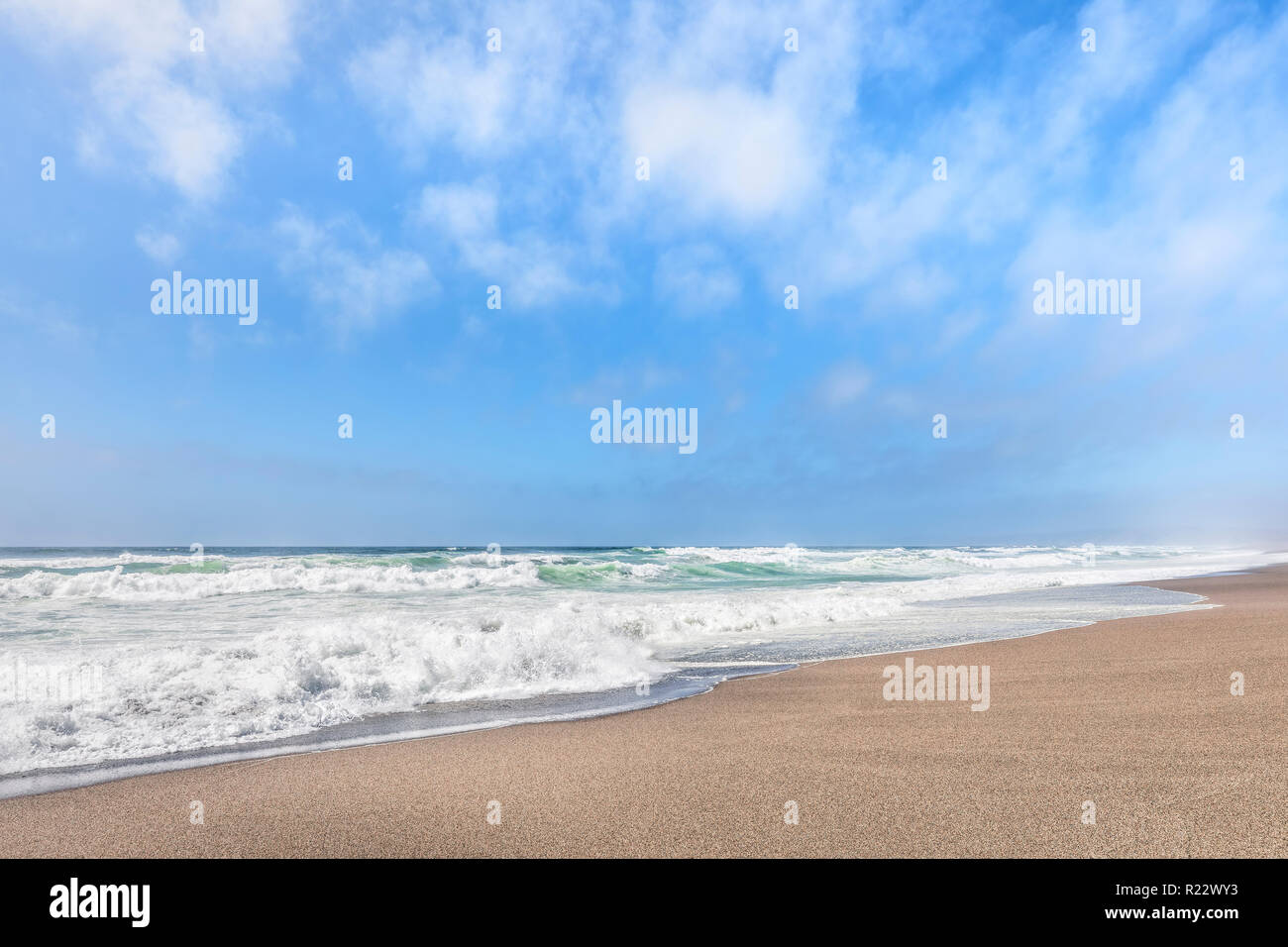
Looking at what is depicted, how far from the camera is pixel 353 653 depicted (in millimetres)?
9086

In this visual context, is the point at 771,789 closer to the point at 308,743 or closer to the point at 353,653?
the point at 308,743

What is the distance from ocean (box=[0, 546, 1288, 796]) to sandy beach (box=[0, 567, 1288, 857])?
1093 millimetres

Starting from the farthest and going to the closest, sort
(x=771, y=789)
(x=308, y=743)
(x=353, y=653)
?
1. (x=353, y=653)
2. (x=308, y=743)
3. (x=771, y=789)

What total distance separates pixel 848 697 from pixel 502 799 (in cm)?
421

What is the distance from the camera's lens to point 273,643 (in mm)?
8828

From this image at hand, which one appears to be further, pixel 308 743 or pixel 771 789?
pixel 308 743

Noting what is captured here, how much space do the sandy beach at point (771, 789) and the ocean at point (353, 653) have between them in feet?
3.59

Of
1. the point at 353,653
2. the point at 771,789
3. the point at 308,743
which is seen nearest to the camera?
the point at 771,789

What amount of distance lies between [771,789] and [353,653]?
6699mm

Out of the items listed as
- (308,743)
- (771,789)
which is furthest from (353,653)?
(771,789)

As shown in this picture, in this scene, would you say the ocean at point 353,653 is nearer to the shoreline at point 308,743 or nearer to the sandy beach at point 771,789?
the shoreline at point 308,743

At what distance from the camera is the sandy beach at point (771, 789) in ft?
11.7
